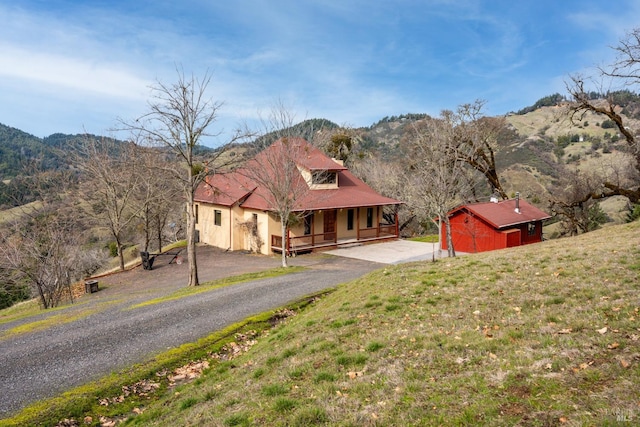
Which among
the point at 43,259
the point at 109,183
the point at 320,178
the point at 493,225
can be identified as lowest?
the point at 43,259

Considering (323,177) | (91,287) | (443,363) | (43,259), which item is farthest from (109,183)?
(443,363)

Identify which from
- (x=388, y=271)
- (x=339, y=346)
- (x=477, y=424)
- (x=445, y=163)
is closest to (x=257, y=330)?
(x=339, y=346)

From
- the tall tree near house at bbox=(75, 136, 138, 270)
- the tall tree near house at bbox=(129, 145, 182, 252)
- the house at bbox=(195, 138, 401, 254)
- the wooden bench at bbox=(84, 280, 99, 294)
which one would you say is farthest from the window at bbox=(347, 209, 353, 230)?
the wooden bench at bbox=(84, 280, 99, 294)

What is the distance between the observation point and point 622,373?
439 centimetres

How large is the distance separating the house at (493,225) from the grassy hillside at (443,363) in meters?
15.9

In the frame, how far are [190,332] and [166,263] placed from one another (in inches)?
706

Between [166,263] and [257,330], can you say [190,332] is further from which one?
[166,263]

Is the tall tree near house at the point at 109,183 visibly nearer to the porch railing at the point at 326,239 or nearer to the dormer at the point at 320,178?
the porch railing at the point at 326,239

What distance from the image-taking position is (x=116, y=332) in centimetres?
1062

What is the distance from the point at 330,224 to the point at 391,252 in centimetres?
498

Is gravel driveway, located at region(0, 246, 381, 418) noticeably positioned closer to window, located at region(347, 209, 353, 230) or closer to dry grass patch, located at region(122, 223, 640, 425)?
dry grass patch, located at region(122, 223, 640, 425)

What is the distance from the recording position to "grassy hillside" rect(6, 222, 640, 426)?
14.2 feet

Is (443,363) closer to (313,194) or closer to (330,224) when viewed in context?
(313,194)

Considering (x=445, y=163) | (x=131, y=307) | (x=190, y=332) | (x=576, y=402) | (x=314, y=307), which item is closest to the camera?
(x=576, y=402)
